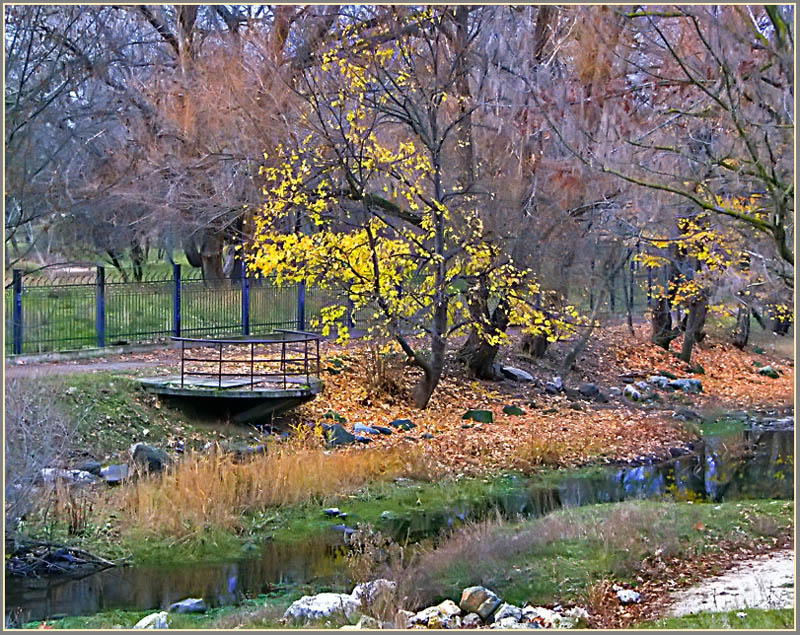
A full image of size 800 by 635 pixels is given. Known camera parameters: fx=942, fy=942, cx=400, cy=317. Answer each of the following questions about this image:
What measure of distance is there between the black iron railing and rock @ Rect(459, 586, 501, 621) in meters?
8.08

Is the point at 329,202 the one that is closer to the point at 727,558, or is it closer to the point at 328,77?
the point at 328,77

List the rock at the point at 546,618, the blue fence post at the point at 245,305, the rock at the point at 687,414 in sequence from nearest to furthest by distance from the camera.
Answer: the rock at the point at 546,618
the rock at the point at 687,414
the blue fence post at the point at 245,305

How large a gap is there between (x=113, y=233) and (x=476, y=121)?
15.6m

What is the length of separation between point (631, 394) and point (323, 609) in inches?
696

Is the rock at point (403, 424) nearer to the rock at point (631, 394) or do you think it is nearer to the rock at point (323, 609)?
the rock at point (631, 394)

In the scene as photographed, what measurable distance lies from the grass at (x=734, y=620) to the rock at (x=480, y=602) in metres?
1.65

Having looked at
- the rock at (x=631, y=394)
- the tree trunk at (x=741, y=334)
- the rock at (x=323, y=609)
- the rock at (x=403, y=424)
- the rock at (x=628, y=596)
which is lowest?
the rock at (x=323, y=609)

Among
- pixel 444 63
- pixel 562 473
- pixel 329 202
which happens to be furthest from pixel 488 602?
pixel 444 63

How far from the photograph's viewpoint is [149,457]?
15.3m

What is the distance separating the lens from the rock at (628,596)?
988cm

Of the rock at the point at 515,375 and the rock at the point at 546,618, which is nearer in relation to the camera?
the rock at the point at 546,618

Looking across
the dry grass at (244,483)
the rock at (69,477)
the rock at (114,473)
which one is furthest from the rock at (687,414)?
the rock at (69,477)

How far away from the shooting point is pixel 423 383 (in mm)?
21375

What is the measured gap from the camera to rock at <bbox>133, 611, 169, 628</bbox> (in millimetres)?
9562
